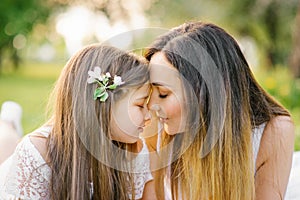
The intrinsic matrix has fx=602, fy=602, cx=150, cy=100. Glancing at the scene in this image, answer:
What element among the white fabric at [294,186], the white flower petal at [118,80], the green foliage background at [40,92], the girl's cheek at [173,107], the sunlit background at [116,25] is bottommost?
the white fabric at [294,186]

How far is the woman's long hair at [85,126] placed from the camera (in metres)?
2.06

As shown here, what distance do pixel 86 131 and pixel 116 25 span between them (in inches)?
263

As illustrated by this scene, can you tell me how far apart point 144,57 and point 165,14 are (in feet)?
28.8

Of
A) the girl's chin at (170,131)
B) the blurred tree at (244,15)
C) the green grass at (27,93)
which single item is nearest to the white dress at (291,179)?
the girl's chin at (170,131)

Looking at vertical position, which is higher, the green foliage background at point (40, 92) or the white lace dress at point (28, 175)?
the green foliage background at point (40, 92)

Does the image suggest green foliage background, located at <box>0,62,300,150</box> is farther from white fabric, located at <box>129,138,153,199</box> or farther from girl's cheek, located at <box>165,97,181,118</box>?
girl's cheek, located at <box>165,97,181,118</box>

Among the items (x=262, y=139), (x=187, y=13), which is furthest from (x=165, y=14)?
(x=262, y=139)

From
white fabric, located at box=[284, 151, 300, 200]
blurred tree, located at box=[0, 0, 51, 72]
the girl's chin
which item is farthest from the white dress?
blurred tree, located at box=[0, 0, 51, 72]

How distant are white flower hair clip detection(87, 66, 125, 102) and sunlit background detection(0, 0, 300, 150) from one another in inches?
196

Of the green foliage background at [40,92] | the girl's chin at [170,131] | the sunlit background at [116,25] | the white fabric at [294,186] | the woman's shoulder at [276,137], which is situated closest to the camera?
the girl's chin at [170,131]

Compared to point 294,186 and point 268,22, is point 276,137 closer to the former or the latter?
point 294,186

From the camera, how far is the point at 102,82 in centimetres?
204

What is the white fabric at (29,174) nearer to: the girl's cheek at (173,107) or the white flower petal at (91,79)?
the white flower petal at (91,79)

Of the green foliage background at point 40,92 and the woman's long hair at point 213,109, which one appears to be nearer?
the woman's long hair at point 213,109
